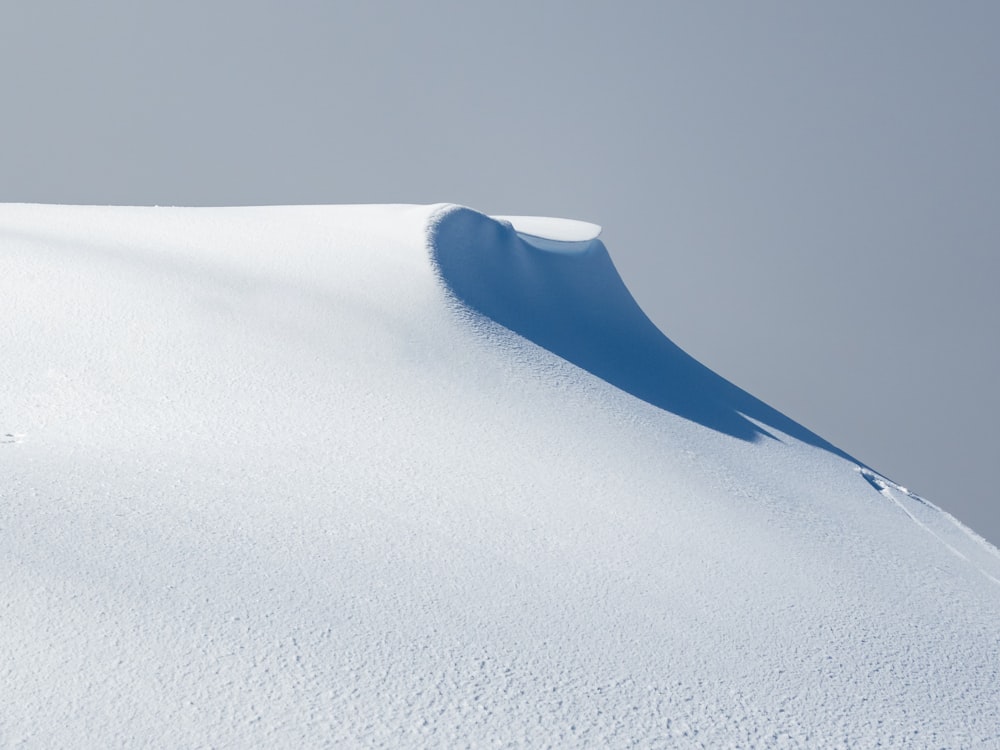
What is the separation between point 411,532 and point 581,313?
3.26 metres

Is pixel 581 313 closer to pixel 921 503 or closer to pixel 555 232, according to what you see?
pixel 555 232

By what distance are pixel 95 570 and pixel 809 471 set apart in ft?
10.8

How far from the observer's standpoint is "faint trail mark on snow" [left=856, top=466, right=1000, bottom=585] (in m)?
4.12

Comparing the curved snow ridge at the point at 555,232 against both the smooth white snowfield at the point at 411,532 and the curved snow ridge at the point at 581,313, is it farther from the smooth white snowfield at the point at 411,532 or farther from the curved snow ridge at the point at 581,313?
the smooth white snowfield at the point at 411,532

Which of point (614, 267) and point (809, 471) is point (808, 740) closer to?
point (809, 471)

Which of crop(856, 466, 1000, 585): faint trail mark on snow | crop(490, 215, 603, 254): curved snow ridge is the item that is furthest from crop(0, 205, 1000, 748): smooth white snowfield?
crop(490, 215, 603, 254): curved snow ridge

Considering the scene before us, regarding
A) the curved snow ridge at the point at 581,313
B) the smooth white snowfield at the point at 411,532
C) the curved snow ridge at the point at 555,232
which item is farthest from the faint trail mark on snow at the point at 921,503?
the curved snow ridge at the point at 555,232

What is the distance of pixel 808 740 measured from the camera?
2.23 metres

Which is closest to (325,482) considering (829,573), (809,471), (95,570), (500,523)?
(500,523)

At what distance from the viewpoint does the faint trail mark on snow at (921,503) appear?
4124 mm

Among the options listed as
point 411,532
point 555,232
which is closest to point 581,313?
point 555,232

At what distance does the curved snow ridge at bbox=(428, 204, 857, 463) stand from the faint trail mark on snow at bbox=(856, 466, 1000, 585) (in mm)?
433

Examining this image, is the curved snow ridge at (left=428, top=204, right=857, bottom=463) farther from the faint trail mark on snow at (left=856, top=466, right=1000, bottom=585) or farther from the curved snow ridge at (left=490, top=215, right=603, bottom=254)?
the faint trail mark on snow at (left=856, top=466, right=1000, bottom=585)

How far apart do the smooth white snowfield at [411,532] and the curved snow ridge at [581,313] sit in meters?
0.03
